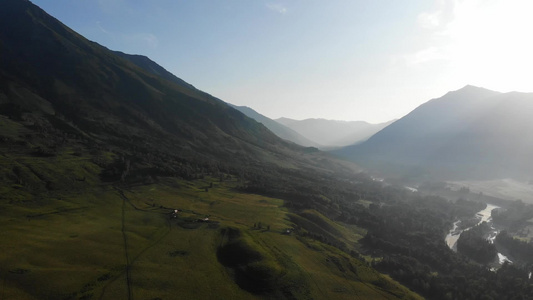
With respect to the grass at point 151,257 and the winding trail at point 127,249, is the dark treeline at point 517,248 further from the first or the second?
the winding trail at point 127,249

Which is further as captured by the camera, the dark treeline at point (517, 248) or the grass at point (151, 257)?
the dark treeline at point (517, 248)

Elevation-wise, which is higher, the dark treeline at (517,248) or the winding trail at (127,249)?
the dark treeline at (517,248)

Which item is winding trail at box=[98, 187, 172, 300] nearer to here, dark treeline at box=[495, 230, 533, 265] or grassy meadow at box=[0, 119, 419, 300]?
grassy meadow at box=[0, 119, 419, 300]

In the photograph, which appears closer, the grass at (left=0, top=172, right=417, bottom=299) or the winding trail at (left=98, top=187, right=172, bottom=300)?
the winding trail at (left=98, top=187, right=172, bottom=300)

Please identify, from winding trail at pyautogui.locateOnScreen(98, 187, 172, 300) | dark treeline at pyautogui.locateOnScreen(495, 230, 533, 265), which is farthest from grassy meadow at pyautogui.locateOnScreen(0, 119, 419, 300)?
dark treeline at pyautogui.locateOnScreen(495, 230, 533, 265)

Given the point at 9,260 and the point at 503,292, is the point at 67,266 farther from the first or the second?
the point at 503,292

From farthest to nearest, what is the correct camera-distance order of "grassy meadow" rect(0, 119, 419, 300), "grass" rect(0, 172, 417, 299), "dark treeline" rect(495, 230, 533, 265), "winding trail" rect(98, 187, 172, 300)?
"dark treeline" rect(495, 230, 533, 265) < "grassy meadow" rect(0, 119, 419, 300) < "grass" rect(0, 172, 417, 299) < "winding trail" rect(98, 187, 172, 300)

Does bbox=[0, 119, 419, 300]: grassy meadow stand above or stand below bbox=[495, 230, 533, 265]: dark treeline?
below

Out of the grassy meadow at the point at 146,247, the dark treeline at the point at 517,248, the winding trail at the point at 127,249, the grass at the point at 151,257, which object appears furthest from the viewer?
the dark treeline at the point at 517,248

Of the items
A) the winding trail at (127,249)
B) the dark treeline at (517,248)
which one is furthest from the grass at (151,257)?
the dark treeline at (517,248)
